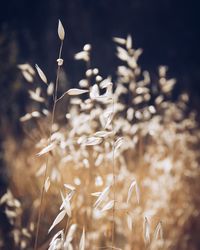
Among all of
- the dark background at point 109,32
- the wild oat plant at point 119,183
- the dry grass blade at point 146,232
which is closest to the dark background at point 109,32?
the dark background at point 109,32

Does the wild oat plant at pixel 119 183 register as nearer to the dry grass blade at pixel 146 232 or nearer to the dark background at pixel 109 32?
the dry grass blade at pixel 146 232

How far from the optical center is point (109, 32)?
3904 millimetres

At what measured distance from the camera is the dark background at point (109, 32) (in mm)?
3609

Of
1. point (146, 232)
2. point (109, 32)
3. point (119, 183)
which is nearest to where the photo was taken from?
point (146, 232)

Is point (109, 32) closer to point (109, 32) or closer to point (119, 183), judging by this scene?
point (109, 32)

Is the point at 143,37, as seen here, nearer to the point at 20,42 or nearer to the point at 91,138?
the point at 20,42

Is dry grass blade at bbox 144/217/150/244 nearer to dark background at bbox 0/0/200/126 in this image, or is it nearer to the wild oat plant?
the wild oat plant

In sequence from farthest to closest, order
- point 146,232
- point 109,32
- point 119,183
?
point 109,32
point 119,183
point 146,232

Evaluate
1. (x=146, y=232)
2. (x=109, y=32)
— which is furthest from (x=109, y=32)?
(x=146, y=232)

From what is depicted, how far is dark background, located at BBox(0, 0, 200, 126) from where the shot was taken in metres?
3.61

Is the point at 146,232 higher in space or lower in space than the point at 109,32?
lower

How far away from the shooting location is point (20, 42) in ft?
11.5

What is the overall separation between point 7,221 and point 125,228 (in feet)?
1.94

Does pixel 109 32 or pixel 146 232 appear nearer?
pixel 146 232
